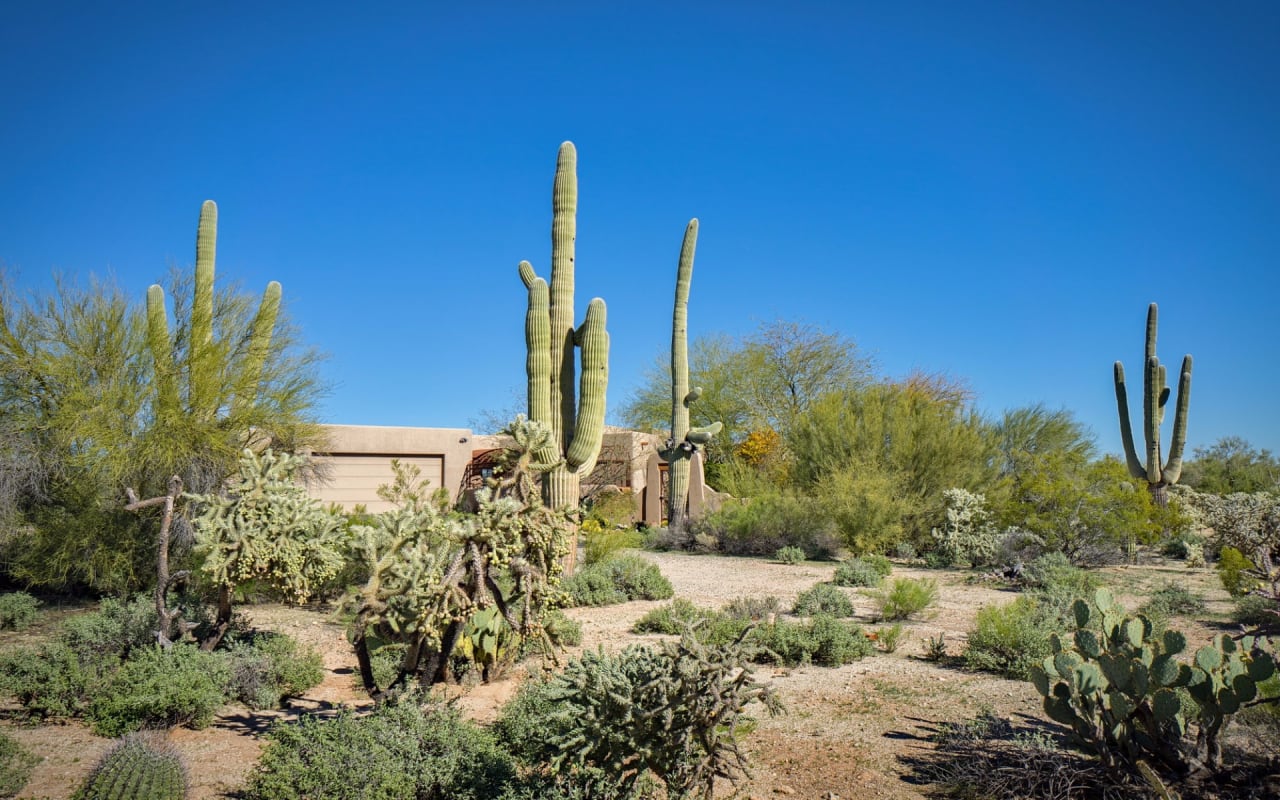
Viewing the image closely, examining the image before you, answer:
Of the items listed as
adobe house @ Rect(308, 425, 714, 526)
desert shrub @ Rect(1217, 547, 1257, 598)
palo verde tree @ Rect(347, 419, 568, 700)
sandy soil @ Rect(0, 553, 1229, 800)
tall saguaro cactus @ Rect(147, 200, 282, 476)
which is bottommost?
sandy soil @ Rect(0, 553, 1229, 800)

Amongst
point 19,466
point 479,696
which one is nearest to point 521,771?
point 479,696

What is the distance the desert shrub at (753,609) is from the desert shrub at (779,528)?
26.3ft

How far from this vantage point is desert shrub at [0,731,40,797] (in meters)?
4.57

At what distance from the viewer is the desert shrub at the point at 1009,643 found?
7359 millimetres

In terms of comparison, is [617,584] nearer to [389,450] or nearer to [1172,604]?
[1172,604]

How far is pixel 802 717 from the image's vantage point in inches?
247

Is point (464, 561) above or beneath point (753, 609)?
above

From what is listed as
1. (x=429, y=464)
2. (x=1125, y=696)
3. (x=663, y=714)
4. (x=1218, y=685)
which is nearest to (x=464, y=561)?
(x=663, y=714)

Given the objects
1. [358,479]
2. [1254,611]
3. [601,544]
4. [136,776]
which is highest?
[358,479]

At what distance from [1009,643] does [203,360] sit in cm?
1092

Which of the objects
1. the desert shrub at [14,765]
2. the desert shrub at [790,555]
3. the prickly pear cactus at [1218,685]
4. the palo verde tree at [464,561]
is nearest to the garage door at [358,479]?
the desert shrub at [790,555]

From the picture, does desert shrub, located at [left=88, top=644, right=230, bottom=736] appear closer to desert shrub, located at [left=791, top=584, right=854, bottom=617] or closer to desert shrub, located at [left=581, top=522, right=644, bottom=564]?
desert shrub, located at [left=791, top=584, right=854, bottom=617]

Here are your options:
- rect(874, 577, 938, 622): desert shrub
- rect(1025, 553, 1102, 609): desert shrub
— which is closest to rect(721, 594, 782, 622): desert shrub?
rect(874, 577, 938, 622): desert shrub

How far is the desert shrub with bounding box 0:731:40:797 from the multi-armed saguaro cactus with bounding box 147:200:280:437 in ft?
23.8
